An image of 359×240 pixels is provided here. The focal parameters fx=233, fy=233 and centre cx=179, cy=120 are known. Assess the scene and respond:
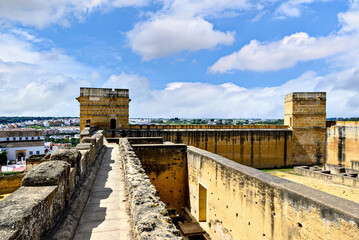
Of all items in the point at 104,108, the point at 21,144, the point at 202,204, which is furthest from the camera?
the point at 21,144

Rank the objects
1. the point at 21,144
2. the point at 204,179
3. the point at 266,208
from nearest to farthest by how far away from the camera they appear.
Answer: the point at 266,208
the point at 204,179
the point at 21,144

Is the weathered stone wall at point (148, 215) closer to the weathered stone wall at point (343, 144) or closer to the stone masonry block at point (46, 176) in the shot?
the stone masonry block at point (46, 176)

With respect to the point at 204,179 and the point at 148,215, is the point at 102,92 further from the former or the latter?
the point at 148,215

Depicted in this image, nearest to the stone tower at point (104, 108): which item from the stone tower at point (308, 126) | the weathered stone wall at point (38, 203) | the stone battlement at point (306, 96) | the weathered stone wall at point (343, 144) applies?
the stone battlement at point (306, 96)

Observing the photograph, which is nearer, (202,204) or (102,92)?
(202,204)

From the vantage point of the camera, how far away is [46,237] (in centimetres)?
241

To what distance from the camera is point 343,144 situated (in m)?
17.5

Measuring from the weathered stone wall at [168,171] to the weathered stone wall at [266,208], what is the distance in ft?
6.55

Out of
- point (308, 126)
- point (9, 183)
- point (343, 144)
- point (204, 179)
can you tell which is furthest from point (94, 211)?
point (343, 144)

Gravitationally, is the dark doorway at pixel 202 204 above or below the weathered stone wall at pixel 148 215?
below

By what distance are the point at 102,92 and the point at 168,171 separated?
8.80 metres

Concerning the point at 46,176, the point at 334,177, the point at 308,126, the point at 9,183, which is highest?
the point at 308,126

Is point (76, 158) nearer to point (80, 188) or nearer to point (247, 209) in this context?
point (80, 188)

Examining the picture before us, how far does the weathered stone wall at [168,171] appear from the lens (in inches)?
432
